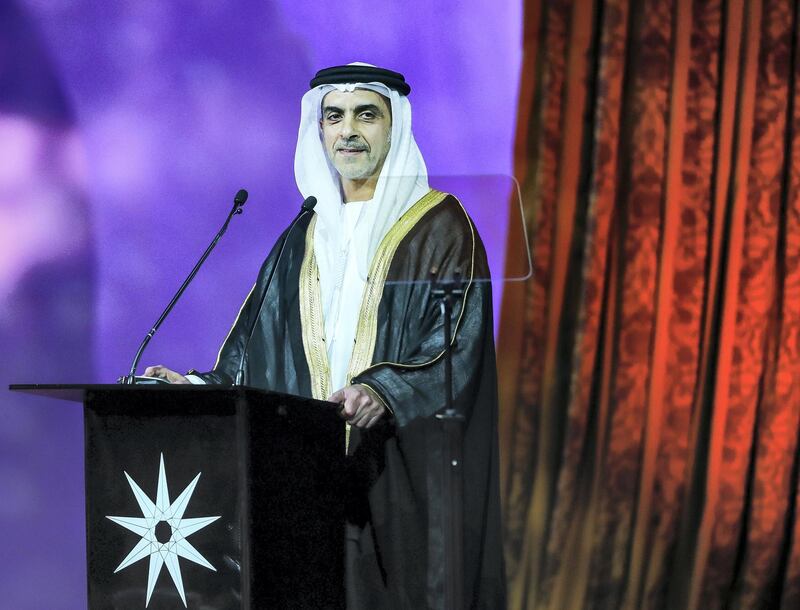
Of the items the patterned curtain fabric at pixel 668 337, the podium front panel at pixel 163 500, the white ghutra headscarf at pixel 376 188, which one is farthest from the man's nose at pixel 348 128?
the podium front panel at pixel 163 500

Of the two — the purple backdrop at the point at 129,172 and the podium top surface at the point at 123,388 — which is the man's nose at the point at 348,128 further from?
the podium top surface at the point at 123,388

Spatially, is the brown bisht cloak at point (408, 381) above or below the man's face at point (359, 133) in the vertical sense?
below

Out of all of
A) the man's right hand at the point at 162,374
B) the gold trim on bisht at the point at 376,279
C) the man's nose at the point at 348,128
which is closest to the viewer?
the man's right hand at the point at 162,374

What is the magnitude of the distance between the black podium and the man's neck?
1.08 m

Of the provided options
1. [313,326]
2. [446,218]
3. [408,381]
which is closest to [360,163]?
[446,218]

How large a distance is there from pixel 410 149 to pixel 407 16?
56cm

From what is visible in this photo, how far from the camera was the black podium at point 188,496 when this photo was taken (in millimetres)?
2080

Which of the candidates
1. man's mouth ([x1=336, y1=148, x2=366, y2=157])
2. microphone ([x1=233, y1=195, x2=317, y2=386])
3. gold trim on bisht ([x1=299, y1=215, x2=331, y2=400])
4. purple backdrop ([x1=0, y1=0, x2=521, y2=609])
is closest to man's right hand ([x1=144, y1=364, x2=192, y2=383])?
microphone ([x1=233, y1=195, x2=317, y2=386])

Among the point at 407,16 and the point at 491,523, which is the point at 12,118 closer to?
the point at 407,16

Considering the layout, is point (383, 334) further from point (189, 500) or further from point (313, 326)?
point (189, 500)

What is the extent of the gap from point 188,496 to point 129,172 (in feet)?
6.07

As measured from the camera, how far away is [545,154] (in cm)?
332

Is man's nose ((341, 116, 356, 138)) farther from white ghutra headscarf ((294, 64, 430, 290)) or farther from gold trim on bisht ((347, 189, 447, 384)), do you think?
gold trim on bisht ((347, 189, 447, 384))

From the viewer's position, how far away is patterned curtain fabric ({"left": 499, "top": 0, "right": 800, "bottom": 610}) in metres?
3.16
